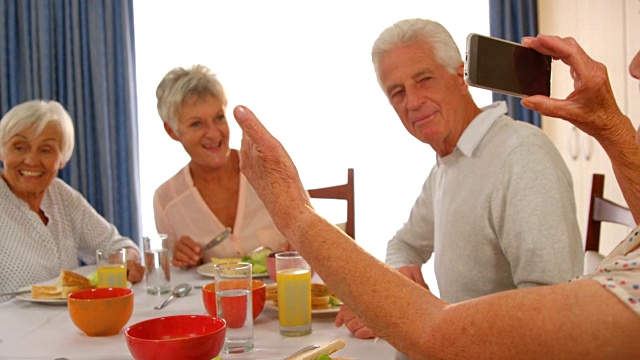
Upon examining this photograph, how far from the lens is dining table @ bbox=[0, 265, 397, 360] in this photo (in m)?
1.13

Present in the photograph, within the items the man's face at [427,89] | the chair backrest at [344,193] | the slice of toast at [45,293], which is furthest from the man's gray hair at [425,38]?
the slice of toast at [45,293]

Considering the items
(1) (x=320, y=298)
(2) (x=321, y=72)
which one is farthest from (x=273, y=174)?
(2) (x=321, y=72)

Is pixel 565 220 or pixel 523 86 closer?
pixel 523 86

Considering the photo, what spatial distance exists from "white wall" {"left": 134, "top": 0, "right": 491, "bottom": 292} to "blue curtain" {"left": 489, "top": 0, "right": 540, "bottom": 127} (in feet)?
0.40

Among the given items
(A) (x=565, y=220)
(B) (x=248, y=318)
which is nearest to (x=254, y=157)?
(B) (x=248, y=318)

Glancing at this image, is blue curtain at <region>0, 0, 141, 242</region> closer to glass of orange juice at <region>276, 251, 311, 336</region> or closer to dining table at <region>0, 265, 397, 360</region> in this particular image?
dining table at <region>0, 265, 397, 360</region>

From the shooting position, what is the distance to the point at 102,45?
361 centimetres

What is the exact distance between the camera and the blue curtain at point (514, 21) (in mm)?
3539

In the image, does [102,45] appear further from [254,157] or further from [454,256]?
[254,157]

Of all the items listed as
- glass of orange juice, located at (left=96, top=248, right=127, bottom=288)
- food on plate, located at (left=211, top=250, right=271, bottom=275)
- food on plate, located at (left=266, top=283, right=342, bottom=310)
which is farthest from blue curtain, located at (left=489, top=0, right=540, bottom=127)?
glass of orange juice, located at (left=96, top=248, right=127, bottom=288)

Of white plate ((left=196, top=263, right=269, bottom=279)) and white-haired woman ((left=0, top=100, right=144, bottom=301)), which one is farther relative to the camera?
white-haired woman ((left=0, top=100, right=144, bottom=301))

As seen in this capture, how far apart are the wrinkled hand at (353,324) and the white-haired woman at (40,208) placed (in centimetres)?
104

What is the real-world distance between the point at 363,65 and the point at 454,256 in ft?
7.62

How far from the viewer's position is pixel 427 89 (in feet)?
5.40
